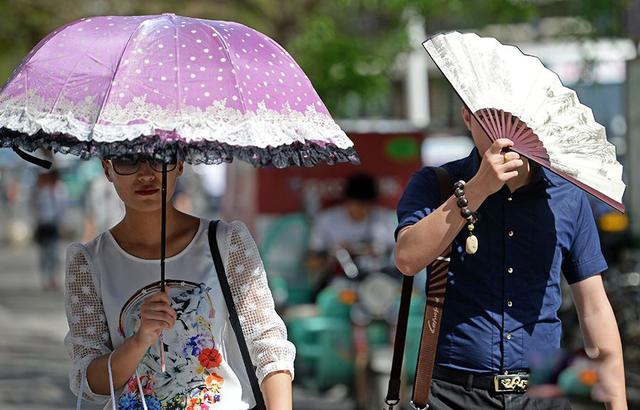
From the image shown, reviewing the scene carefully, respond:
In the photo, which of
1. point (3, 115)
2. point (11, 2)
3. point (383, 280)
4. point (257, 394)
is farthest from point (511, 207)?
point (11, 2)

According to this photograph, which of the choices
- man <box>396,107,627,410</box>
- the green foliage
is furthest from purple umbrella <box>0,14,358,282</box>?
the green foliage

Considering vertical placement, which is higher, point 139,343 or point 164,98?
point 164,98

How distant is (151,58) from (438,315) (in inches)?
44.8

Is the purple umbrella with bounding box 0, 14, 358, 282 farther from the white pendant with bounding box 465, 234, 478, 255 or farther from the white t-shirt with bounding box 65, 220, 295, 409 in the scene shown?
the white pendant with bounding box 465, 234, 478, 255

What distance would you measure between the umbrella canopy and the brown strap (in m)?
0.49

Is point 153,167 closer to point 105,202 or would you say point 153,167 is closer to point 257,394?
point 257,394

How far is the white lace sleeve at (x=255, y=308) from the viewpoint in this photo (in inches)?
137

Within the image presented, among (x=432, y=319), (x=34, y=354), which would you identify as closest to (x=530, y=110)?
(x=432, y=319)

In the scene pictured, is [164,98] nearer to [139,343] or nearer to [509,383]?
[139,343]

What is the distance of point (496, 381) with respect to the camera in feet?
12.3

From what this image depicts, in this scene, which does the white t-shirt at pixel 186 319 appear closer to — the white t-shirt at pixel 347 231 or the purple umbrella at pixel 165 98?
the purple umbrella at pixel 165 98

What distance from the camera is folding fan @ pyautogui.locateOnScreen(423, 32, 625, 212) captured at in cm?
358

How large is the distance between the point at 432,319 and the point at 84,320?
986 mm

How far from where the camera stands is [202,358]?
11.4 feet
